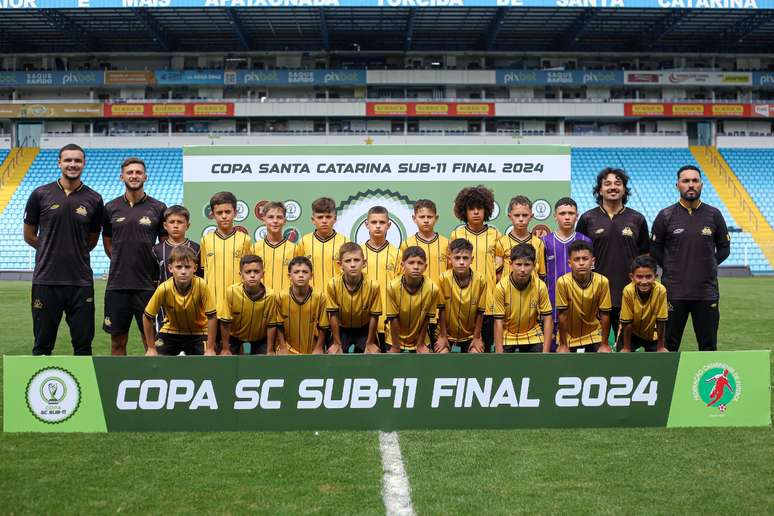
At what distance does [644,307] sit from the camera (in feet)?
17.5

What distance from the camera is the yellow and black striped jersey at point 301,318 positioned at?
17.5 feet

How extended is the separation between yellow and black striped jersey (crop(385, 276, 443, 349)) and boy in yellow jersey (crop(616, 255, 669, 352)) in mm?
1377

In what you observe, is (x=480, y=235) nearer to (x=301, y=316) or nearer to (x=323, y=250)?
(x=323, y=250)

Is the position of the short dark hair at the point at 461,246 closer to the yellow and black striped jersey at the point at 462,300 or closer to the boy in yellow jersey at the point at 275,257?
the yellow and black striped jersey at the point at 462,300

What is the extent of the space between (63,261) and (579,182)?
25.4 meters

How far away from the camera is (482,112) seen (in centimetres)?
3161

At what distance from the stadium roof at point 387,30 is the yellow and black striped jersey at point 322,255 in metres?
22.8

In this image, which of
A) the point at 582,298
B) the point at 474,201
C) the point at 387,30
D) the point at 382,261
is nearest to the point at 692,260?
the point at 582,298

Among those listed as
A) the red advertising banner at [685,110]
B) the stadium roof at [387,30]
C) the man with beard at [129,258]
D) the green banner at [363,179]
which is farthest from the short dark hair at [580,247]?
the red advertising banner at [685,110]

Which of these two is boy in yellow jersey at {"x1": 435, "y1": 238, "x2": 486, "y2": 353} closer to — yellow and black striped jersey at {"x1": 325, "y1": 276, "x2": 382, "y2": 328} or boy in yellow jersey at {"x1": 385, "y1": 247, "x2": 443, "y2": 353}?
boy in yellow jersey at {"x1": 385, "y1": 247, "x2": 443, "y2": 353}

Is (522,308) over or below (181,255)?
below

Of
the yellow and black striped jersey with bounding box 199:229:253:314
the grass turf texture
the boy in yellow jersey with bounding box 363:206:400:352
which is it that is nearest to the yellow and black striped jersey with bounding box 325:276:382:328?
the boy in yellow jersey with bounding box 363:206:400:352

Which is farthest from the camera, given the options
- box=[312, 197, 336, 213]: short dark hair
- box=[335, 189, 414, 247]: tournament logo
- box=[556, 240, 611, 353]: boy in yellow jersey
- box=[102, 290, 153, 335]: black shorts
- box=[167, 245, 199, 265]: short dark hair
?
box=[335, 189, 414, 247]: tournament logo

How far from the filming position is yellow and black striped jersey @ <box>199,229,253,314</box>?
5910 mm
